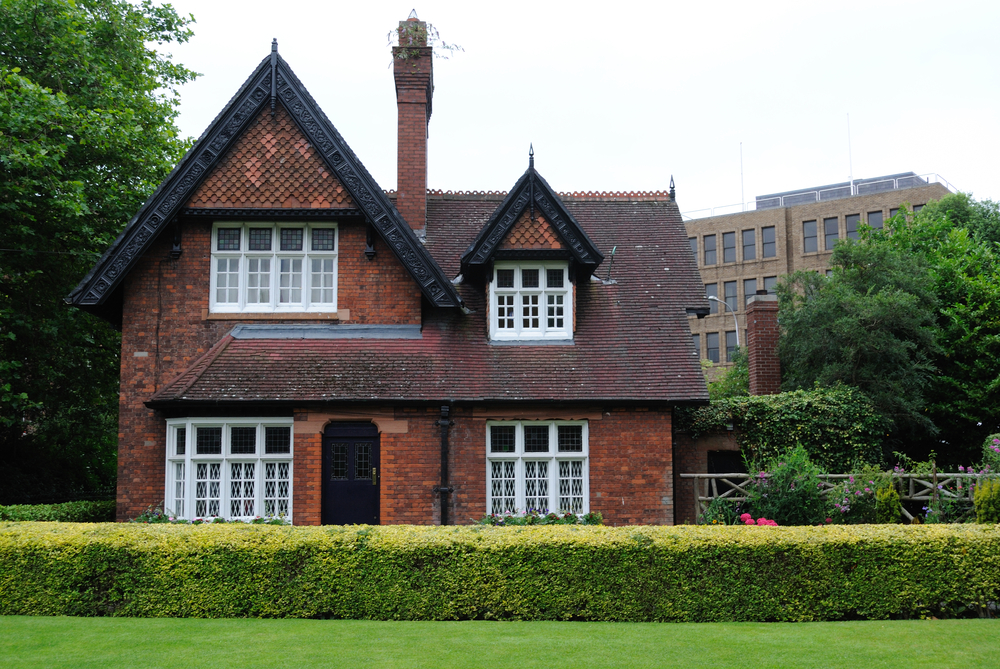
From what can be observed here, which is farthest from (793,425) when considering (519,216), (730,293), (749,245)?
(749,245)

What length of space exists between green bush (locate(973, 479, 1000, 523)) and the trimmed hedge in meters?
1.75

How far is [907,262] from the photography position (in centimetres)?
2350

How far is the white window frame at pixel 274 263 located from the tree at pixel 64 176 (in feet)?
12.6

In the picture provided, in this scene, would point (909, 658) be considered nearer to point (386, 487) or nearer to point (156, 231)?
point (386, 487)

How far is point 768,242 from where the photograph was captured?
70.2 meters

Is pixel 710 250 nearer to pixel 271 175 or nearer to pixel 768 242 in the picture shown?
Answer: pixel 768 242

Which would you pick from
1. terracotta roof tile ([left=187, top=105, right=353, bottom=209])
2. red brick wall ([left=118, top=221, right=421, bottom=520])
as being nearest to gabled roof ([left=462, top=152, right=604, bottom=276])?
red brick wall ([left=118, top=221, right=421, bottom=520])

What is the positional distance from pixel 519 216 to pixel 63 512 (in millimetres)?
10478

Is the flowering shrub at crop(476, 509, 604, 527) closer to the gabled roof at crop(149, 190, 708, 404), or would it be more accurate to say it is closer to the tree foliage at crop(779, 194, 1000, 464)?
the gabled roof at crop(149, 190, 708, 404)

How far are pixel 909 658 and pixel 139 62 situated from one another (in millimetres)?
22547

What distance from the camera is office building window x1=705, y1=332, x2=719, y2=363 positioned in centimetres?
7138

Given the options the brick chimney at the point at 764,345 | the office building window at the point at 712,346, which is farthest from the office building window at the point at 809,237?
the brick chimney at the point at 764,345

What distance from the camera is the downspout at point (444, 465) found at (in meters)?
16.4

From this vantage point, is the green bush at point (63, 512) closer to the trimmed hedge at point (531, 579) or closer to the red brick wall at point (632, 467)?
the trimmed hedge at point (531, 579)
